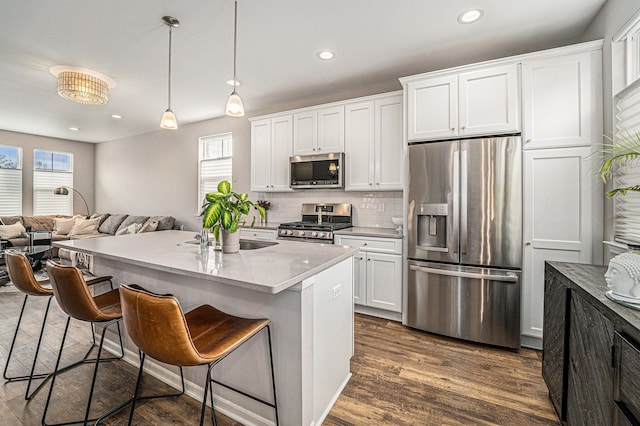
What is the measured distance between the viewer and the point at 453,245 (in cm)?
267

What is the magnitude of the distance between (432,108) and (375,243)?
4.77ft

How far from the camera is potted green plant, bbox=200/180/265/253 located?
187cm

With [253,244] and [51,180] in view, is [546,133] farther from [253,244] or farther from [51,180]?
[51,180]

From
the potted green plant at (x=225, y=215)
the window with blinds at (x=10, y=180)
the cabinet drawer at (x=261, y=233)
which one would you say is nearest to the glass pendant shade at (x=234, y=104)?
the potted green plant at (x=225, y=215)

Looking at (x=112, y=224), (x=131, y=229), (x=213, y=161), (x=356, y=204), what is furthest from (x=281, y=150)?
(x=112, y=224)

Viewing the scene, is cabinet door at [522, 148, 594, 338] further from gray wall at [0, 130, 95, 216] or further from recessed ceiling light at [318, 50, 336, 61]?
gray wall at [0, 130, 95, 216]

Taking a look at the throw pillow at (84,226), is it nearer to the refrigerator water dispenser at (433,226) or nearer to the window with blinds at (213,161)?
the window with blinds at (213,161)

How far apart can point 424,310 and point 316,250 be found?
4.79 ft

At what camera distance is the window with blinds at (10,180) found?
19.7 ft

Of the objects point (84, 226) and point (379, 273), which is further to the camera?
point (84, 226)

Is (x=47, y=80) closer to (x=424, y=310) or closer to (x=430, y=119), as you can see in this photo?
(x=430, y=119)

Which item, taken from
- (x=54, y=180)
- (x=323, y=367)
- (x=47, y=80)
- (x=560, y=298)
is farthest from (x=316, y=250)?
(x=54, y=180)

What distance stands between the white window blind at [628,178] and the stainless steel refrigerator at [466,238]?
59cm

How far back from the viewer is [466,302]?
2619 mm
